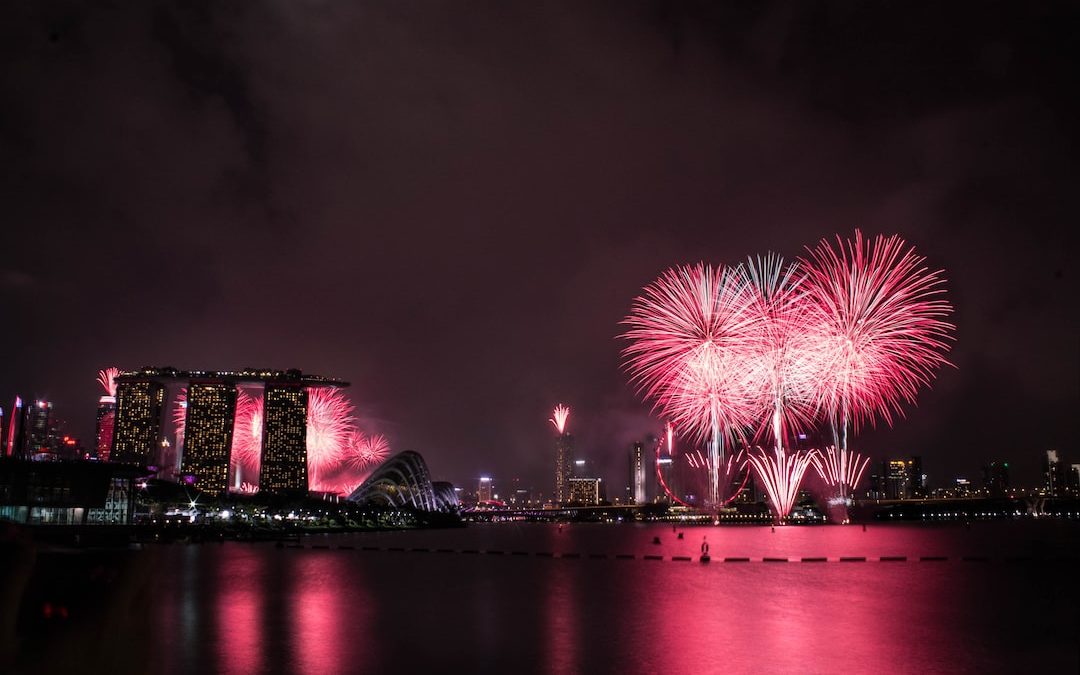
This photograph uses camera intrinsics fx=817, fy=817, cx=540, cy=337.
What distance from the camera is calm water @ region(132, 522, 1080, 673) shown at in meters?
16.5

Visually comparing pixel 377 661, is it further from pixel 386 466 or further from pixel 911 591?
pixel 386 466

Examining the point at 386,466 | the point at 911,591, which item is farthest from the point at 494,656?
the point at 386,466

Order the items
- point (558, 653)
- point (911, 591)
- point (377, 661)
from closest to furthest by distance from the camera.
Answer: point (377, 661)
point (558, 653)
point (911, 591)

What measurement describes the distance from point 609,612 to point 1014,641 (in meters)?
10.9

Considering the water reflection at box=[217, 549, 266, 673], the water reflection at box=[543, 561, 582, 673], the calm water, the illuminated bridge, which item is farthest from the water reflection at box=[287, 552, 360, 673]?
the illuminated bridge

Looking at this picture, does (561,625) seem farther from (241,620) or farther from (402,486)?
(402,486)

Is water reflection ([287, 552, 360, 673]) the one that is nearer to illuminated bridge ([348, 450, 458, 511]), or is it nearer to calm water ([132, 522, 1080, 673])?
calm water ([132, 522, 1080, 673])

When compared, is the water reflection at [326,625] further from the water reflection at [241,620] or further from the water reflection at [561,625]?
the water reflection at [561,625]

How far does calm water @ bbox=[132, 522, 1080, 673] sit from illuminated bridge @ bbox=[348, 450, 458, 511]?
131 meters

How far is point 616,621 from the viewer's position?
22891 mm

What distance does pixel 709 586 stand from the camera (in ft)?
114

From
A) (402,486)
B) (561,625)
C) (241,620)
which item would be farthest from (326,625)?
(402,486)

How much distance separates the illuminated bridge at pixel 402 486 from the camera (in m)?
173

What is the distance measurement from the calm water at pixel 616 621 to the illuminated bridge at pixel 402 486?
429 feet
